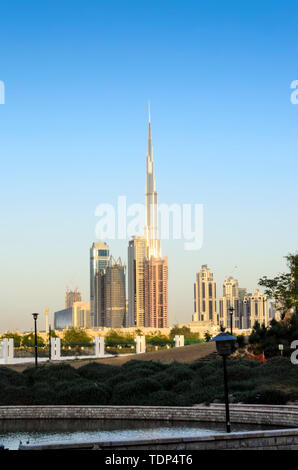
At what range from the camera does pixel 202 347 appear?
4925 centimetres

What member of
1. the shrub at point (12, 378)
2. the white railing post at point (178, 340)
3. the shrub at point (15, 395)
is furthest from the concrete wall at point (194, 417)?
the white railing post at point (178, 340)

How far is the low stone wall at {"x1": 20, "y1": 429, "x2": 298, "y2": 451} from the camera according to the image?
14469 mm

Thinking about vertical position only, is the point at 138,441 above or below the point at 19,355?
above

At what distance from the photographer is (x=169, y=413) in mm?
24141

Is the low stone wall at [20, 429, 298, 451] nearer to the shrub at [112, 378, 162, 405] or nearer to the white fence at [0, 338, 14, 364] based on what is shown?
the shrub at [112, 378, 162, 405]

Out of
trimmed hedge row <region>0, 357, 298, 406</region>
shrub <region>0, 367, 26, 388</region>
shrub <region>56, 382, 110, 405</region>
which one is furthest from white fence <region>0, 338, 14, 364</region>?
shrub <region>56, 382, 110, 405</region>

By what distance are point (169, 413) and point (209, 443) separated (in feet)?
29.0

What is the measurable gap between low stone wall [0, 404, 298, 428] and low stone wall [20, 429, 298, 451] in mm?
5763

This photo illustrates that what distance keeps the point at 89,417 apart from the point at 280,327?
1732cm

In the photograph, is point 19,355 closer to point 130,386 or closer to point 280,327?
point 280,327
